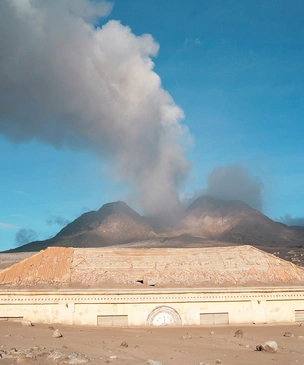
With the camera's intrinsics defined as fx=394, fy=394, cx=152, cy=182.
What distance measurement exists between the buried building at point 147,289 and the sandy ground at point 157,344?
0.96m

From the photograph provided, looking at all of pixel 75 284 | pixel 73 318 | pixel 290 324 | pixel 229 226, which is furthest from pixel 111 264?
pixel 229 226

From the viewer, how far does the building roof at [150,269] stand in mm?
23359

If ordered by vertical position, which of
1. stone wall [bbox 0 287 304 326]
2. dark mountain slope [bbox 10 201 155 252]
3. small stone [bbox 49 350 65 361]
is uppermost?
dark mountain slope [bbox 10 201 155 252]

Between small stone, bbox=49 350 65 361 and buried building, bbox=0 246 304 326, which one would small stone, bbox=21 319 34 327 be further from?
small stone, bbox=49 350 65 361

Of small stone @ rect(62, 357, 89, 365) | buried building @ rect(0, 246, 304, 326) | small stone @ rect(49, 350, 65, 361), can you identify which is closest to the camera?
small stone @ rect(62, 357, 89, 365)

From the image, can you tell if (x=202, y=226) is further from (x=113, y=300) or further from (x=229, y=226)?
(x=113, y=300)

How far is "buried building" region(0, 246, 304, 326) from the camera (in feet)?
70.1

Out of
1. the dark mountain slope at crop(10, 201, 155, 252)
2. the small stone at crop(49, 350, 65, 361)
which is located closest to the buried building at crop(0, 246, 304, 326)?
the small stone at crop(49, 350, 65, 361)

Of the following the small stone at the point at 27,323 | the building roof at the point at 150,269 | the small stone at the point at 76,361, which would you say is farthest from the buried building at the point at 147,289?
the small stone at the point at 76,361

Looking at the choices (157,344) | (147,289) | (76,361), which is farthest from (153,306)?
(76,361)

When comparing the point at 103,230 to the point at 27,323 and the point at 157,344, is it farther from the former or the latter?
the point at 157,344

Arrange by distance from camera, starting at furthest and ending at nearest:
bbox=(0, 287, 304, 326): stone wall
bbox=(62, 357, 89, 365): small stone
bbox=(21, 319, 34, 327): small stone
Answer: bbox=(0, 287, 304, 326): stone wall < bbox=(21, 319, 34, 327): small stone < bbox=(62, 357, 89, 365): small stone

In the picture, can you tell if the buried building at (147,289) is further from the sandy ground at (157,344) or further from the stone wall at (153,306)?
the sandy ground at (157,344)

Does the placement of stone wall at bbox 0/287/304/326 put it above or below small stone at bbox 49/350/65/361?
above
